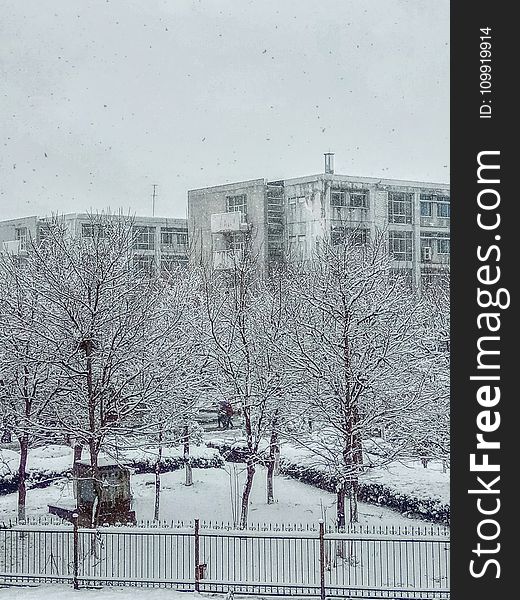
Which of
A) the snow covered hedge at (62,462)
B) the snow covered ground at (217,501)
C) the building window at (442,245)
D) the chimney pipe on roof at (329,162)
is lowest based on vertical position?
the snow covered ground at (217,501)

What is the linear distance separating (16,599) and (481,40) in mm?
9892

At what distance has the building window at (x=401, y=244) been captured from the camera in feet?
121

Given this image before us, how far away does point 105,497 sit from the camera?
16.7 meters

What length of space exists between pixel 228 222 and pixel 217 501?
894 inches

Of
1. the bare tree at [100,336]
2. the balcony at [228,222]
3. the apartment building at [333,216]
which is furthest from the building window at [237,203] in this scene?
the bare tree at [100,336]

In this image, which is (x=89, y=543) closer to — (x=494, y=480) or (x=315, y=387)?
(x=315, y=387)

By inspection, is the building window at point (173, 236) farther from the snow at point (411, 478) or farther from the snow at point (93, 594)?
the snow at point (93, 594)

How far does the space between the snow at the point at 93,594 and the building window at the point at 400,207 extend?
27.9 metres

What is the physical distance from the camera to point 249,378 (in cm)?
1745

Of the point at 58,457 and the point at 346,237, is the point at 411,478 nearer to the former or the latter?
the point at 346,237

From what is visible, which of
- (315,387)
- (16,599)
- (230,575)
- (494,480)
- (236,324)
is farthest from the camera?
(236,324)

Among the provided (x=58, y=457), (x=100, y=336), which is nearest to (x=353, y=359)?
(x=100, y=336)

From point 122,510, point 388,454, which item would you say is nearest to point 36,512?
point 122,510

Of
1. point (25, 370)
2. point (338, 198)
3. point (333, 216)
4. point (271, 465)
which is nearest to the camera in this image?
point (25, 370)
